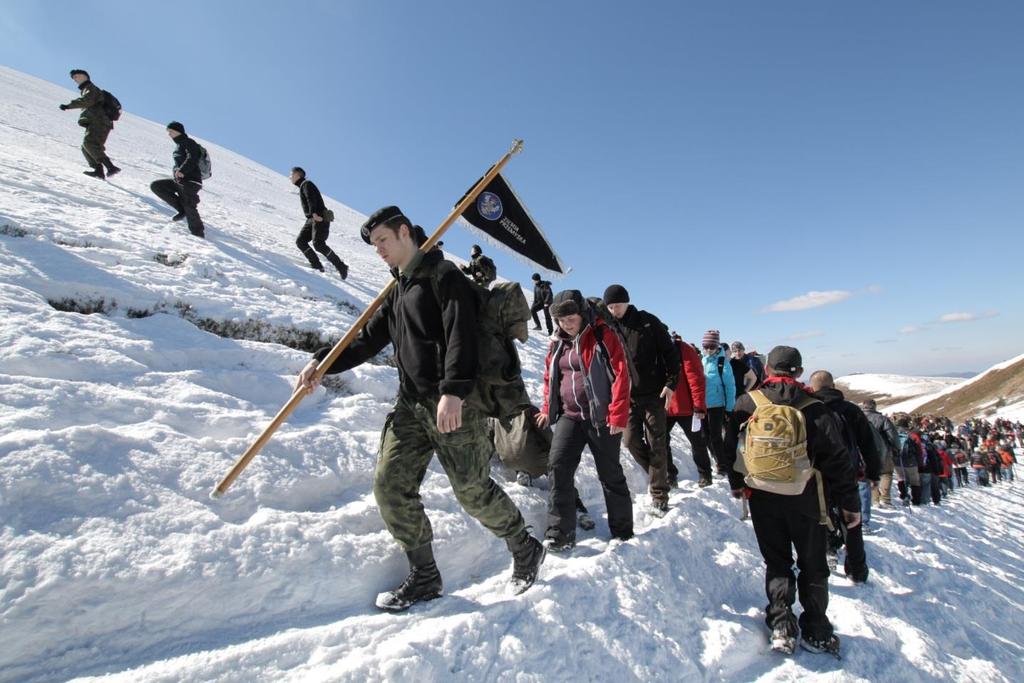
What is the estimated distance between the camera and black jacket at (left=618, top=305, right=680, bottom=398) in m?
5.14

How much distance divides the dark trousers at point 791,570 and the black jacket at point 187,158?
10.5 meters

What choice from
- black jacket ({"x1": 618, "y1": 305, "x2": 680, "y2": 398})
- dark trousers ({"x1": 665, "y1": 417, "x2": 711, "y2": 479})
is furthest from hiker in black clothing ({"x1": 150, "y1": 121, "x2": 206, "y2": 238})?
dark trousers ({"x1": 665, "y1": 417, "x2": 711, "y2": 479})

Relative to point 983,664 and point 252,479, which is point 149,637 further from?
point 983,664

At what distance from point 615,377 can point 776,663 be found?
2300 mm

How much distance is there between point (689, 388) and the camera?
6.12m

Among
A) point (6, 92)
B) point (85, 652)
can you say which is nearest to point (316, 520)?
point (85, 652)

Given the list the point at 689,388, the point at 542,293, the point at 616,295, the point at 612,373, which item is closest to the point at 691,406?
the point at 689,388

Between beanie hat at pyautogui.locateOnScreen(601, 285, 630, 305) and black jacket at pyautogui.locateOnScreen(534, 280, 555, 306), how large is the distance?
7.91m

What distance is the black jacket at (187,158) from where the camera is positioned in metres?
8.58

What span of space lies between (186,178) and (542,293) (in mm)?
8665

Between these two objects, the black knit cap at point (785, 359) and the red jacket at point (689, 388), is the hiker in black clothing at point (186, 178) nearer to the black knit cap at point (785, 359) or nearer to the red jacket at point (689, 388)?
the red jacket at point (689, 388)

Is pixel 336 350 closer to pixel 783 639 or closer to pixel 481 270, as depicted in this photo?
pixel 481 270

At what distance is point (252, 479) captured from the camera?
3.39m

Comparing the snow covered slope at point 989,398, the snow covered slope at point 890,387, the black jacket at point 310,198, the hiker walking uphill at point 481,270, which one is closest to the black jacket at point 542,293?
the black jacket at point 310,198
